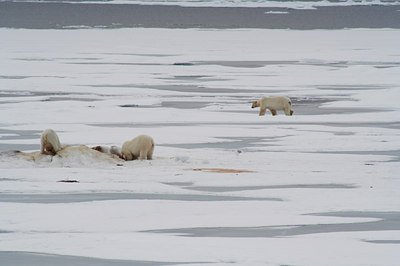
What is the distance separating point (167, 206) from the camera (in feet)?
23.7

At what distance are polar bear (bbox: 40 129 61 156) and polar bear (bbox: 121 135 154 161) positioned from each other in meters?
0.78

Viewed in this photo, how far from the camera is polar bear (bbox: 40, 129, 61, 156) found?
29.3 feet

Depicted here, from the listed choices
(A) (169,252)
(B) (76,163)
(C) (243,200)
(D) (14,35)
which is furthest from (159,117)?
(D) (14,35)

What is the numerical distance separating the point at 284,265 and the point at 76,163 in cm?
429

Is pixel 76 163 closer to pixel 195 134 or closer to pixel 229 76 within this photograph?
pixel 195 134

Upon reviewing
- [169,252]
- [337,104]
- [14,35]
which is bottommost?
[169,252]

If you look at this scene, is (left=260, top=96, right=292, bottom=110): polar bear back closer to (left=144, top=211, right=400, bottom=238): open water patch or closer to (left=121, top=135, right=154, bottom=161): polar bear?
(left=121, top=135, right=154, bottom=161): polar bear

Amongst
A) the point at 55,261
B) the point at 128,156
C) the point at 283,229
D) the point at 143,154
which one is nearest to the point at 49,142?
the point at 128,156

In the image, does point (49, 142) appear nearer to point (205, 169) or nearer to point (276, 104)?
point (205, 169)

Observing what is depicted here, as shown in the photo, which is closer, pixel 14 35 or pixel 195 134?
pixel 195 134

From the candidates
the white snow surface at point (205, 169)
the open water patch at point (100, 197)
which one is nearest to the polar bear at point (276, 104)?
the white snow surface at point (205, 169)

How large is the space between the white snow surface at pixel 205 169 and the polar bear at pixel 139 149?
0.58 ft

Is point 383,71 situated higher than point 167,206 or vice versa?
point 383,71

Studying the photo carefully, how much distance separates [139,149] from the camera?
943cm
